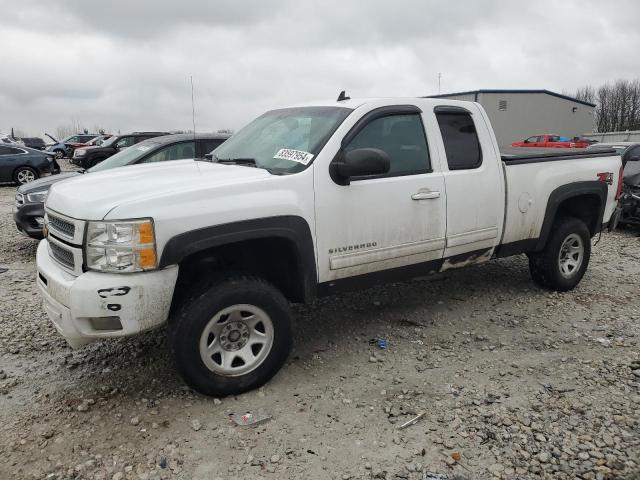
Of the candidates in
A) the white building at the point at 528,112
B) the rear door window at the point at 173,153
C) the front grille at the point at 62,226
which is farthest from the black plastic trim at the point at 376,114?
the white building at the point at 528,112

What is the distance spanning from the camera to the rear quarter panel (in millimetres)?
4543

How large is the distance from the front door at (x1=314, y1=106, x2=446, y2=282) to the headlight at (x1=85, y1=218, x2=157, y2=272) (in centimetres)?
112

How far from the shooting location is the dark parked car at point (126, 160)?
669 centimetres

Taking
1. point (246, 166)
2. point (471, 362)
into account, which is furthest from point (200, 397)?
point (471, 362)

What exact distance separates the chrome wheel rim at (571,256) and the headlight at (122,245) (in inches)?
163

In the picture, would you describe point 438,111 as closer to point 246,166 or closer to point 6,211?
point 246,166

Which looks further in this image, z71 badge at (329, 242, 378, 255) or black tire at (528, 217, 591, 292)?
black tire at (528, 217, 591, 292)

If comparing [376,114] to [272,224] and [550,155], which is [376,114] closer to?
[272,224]

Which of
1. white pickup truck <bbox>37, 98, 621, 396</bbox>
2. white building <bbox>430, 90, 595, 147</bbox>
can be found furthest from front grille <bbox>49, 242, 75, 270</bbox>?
white building <bbox>430, 90, 595, 147</bbox>

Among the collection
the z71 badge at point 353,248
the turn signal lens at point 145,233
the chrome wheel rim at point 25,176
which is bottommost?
the z71 badge at point 353,248

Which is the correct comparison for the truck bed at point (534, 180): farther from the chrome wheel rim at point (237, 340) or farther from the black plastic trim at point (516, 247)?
the chrome wheel rim at point (237, 340)

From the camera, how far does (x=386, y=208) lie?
3717 mm

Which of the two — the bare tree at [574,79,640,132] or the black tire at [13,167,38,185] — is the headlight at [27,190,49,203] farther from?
the bare tree at [574,79,640,132]

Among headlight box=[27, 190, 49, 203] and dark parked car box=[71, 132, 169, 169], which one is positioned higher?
dark parked car box=[71, 132, 169, 169]
